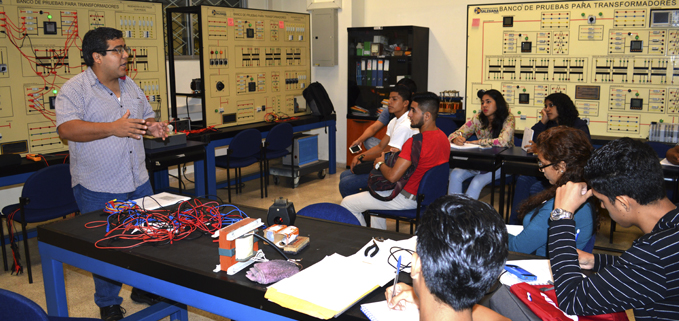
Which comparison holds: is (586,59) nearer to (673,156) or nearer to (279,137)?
(673,156)

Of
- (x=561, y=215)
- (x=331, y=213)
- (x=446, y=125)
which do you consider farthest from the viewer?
(x=446, y=125)

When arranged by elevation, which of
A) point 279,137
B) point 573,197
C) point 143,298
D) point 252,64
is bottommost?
point 143,298

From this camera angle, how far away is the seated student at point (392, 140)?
4211mm

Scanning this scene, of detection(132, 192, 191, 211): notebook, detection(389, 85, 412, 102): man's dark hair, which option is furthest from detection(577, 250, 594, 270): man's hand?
detection(389, 85, 412, 102): man's dark hair

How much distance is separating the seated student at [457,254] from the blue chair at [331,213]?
128 centimetres

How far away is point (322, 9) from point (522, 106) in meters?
3.11

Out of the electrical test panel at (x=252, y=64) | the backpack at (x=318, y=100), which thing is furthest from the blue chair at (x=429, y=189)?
the backpack at (x=318, y=100)

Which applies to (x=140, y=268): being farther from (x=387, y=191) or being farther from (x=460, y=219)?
(x=387, y=191)

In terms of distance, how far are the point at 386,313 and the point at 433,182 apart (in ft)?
6.60

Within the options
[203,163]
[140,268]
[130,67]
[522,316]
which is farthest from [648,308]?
[130,67]

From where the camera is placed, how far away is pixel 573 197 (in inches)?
69.4

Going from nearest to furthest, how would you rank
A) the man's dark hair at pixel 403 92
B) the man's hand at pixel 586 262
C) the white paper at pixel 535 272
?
1. the white paper at pixel 535 272
2. the man's hand at pixel 586 262
3. the man's dark hair at pixel 403 92

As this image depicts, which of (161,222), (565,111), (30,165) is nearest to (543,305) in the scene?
(161,222)

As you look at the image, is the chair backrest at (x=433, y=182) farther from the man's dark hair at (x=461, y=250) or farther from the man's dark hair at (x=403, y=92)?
the man's dark hair at (x=461, y=250)
